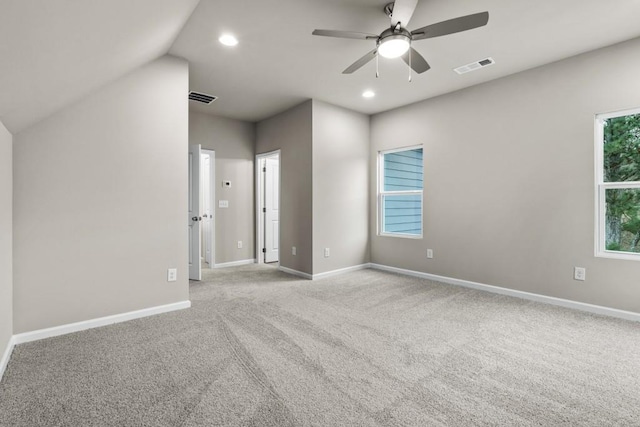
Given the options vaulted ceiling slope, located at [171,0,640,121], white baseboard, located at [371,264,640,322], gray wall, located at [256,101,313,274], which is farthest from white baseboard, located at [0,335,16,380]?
white baseboard, located at [371,264,640,322]

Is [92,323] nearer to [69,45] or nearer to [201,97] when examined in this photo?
[69,45]

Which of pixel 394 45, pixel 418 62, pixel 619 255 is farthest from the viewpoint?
pixel 619 255

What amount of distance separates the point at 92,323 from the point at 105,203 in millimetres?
1046

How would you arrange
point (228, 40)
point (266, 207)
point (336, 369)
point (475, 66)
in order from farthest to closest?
point (266, 207) → point (475, 66) → point (228, 40) → point (336, 369)

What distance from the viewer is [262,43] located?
2.92 m

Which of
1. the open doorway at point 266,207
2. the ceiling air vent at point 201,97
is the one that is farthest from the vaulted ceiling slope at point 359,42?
→ the open doorway at point 266,207

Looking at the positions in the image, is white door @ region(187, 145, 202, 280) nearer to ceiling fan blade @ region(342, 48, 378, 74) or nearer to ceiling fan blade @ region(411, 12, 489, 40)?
ceiling fan blade @ region(342, 48, 378, 74)

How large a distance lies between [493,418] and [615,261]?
251cm

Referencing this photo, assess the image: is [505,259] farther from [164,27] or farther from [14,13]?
[14,13]

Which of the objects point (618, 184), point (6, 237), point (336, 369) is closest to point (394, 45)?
point (336, 369)

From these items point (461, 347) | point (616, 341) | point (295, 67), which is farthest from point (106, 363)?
point (616, 341)

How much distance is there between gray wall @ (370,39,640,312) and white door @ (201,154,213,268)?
336 cm

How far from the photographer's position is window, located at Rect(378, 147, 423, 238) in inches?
191

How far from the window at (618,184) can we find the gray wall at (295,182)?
10.8 feet
